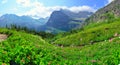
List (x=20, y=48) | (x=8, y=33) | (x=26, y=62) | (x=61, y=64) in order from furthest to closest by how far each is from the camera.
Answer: (x=8, y=33), (x=20, y=48), (x=26, y=62), (x=61, y=64)

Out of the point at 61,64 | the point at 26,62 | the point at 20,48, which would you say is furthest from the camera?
the point at 20,48

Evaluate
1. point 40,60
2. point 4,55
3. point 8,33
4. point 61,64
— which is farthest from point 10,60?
point 8,33

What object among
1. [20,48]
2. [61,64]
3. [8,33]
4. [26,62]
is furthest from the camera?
[8,33]

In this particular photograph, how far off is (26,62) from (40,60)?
1.07 metres

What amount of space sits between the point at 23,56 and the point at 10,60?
3.06 feet

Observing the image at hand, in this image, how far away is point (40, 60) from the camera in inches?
759

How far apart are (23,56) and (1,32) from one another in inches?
1363

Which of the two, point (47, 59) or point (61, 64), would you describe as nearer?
point (61, 64)

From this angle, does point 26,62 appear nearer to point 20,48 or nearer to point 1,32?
point 20,48

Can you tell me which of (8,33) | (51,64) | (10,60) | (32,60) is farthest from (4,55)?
(8,33)

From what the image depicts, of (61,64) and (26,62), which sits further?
(26,62)

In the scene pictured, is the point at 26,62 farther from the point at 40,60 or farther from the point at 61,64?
the point at 61,64

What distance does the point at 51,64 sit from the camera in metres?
18.8

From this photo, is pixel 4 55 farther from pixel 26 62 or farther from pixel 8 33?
pixel 8 33
